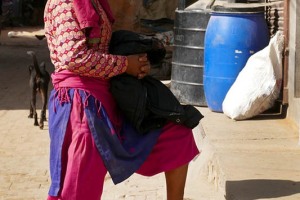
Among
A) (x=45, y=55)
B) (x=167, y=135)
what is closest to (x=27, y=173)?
(x=167, y=135)

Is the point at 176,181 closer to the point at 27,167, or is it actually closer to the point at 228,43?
the point at 27,167

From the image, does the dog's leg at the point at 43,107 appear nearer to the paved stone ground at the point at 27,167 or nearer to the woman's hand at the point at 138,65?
the paved stone ground at the point at 27,167

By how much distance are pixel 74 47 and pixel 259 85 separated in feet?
12.0

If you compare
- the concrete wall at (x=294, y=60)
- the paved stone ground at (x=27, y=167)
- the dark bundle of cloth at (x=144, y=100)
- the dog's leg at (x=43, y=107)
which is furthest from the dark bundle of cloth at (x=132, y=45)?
the dog's leg at (x=43, y=107)

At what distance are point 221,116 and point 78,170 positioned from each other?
389 cm

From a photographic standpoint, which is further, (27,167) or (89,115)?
(27,167)

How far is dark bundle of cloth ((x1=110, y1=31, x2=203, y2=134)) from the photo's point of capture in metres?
3.92

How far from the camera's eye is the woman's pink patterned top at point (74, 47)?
371 centimetres

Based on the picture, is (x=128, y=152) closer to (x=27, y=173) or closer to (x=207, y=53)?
(x=27, y=173)

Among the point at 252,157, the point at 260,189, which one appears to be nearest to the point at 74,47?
the point at 260,189

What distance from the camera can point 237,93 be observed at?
718 cm

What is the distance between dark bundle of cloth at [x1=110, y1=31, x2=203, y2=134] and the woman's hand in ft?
0.09

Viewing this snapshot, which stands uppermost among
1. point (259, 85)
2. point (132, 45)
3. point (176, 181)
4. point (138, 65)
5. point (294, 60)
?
point (132, 45)

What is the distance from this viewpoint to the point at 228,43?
7578 mm
